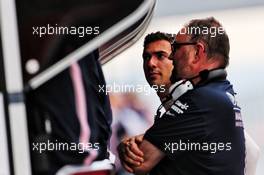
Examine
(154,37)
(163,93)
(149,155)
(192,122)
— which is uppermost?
(154,37)

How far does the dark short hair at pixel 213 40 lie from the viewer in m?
2.04

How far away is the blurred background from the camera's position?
2037 millimetres

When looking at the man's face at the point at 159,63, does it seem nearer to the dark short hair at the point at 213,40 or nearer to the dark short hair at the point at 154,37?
the dark short hair at the point at 154,37

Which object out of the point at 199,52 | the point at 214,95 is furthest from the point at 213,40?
the point at 214,95

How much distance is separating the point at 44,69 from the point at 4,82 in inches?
6.4

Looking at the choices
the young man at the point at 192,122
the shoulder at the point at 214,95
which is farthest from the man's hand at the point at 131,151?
the shoulder at the point at 214,95

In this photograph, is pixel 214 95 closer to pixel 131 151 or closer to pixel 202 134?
pixel 202 134

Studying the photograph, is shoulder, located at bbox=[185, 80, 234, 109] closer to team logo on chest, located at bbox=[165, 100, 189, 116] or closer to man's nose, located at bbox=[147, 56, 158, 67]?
team logo on chest, located at bbox=[165, 100, 189, 116]

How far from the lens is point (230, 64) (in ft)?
6.71

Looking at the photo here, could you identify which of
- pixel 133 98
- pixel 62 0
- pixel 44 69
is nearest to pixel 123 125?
pixel 133 98

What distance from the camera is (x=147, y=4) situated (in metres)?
2.04

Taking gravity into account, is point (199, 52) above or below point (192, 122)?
above

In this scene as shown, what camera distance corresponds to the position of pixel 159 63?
2055 millimetres

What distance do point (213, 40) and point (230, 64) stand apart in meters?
0.11
